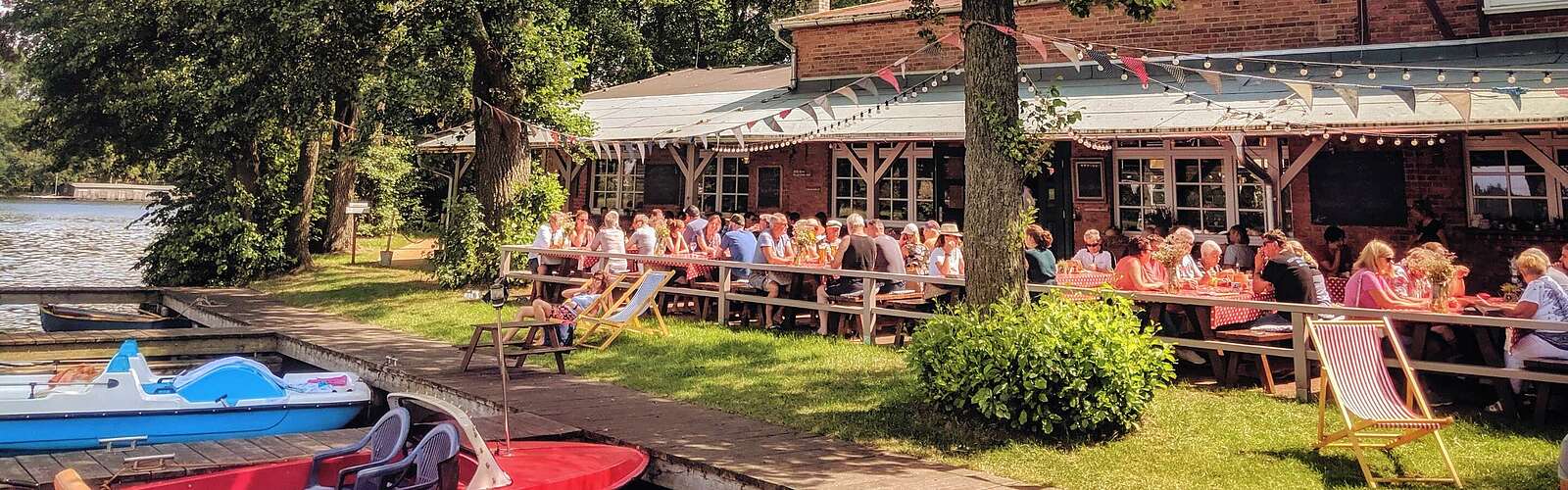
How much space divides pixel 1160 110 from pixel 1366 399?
26.2 feet

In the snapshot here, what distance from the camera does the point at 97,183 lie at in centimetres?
10019

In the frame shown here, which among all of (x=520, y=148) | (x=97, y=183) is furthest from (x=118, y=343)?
(x=97, y=183)

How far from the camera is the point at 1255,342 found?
8062 mm

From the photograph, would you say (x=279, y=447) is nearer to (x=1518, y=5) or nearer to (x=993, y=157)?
(x=993, y=157)

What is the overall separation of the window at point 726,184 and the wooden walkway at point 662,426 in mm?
8362

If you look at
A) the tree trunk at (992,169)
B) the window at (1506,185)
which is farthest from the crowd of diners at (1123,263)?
the window at (1506,185)

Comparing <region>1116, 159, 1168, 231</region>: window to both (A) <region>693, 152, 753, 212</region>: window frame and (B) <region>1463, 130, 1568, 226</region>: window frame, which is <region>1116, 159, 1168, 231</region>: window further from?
(A) <region>693, 152, 753, 212</region>: window frame

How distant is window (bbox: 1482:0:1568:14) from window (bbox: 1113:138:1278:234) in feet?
11.2

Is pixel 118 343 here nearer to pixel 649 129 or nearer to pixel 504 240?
pixel 504 240

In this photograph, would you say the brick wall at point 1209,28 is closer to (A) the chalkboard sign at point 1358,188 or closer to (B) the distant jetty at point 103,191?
(A) the chalkboard sign at point 1358,188

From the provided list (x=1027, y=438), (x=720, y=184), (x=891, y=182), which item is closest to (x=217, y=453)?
(x=1027, y=438)

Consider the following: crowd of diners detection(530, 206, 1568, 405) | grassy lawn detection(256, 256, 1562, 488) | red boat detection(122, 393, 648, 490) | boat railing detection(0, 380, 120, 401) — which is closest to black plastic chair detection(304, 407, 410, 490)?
red boat detection(122, 393, 648, 490)

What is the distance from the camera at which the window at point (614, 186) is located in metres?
20.5

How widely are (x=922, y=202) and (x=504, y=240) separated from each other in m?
6.84
